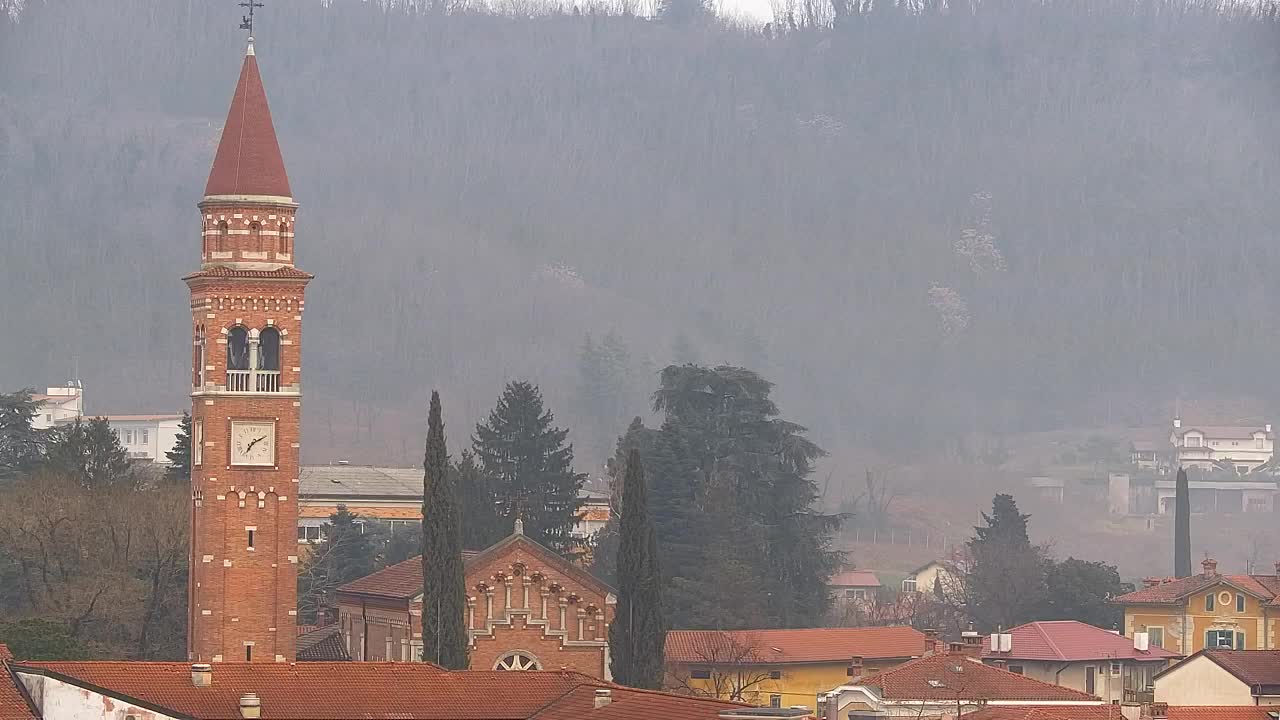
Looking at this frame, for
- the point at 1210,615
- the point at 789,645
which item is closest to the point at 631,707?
the point at 789,645

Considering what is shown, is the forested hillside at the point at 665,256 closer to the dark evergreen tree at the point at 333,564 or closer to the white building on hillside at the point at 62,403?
the white building on hillside at the point at 62,403

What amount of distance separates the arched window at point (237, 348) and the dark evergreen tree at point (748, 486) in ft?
82.5

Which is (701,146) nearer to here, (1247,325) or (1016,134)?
(1016,134)

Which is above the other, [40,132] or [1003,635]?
[40,132]

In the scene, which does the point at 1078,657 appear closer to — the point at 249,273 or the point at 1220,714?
the point at 1220,714

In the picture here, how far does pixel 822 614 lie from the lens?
306 feet

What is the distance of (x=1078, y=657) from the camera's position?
7806 cm

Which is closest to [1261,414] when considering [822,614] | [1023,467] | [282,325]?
[1023,467]

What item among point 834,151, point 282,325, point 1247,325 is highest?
point 834,151

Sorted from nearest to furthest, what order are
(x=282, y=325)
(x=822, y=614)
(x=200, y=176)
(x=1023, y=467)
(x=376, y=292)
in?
(x=282, y=325) < (x=822, y=614) < (x=1023, y=467) < (x=376, y=292) < (x=200, y=176)

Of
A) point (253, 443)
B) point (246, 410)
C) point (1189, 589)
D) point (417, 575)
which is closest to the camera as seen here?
point (253, 443)

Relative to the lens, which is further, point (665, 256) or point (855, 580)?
point (665, 256)

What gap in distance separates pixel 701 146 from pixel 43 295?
4953 cm

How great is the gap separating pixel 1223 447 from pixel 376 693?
402 ft
